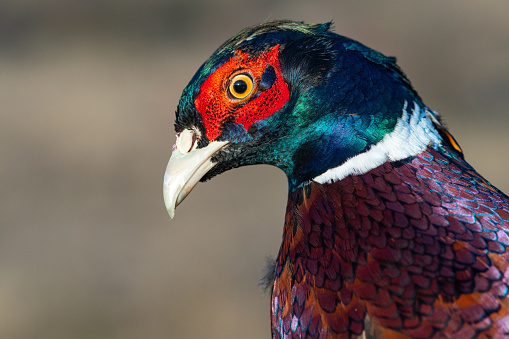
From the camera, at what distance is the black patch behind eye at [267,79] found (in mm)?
1890

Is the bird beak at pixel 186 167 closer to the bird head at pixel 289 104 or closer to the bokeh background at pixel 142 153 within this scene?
the bird head at pixel 289 104

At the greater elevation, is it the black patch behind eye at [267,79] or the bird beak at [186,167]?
the black patch behind eye at [267,79]

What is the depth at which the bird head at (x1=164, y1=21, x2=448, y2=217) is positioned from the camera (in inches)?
71.1

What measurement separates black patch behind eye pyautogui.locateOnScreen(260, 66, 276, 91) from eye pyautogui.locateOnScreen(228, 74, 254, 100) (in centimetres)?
4

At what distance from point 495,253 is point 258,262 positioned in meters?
3.78

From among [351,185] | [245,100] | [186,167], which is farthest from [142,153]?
[351,185]

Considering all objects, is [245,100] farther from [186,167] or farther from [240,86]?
[186,167]

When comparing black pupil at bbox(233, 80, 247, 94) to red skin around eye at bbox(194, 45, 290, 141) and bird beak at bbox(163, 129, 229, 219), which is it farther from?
bird beak at bbox(163, 129, 229, 219)

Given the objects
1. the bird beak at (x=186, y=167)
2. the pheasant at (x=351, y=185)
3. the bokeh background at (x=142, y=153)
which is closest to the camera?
the pheasant at (x=351, y=185)

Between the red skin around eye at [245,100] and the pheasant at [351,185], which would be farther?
the red skin around eye at [245,100]

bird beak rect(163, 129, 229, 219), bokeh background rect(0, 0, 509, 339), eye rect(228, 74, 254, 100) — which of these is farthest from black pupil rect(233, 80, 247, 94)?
bokeh background rect(0, 0, 509, 339)

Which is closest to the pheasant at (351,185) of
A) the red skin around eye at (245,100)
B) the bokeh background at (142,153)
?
the red skin around eye at (245,100)

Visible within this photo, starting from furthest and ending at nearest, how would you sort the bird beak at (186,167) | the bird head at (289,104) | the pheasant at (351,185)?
the bird beak at (186,167) → the bird head at (289,104) → the pheasant at (351,185)

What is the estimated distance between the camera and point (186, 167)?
1986 millimetres
